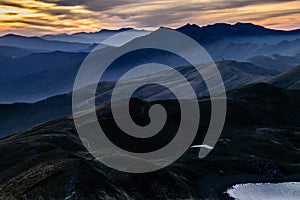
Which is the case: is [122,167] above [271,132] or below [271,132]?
above

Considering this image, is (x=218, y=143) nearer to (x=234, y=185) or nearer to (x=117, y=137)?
(x=117, y=137)

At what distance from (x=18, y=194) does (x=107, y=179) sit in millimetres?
16301

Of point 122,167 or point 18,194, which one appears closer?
point 18,194

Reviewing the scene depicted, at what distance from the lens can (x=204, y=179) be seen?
98062 millimetres

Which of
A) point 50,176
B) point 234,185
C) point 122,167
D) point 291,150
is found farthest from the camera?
point 291,150

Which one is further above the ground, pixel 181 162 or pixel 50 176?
pixel 50 176

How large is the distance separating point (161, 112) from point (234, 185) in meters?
91.4

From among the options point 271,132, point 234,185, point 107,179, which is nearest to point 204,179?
point 234,185

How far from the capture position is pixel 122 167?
8406cm

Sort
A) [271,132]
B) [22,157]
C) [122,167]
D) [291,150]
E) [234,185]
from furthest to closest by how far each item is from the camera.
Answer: [271,132], [291,150], [22,157], [234,185], [122,167]

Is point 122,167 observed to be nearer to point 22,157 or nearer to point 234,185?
point 234,185

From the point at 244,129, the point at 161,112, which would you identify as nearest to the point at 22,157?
the point at 161,112

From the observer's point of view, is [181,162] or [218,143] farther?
[218,143]

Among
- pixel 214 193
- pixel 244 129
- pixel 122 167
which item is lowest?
pixel 244 129
